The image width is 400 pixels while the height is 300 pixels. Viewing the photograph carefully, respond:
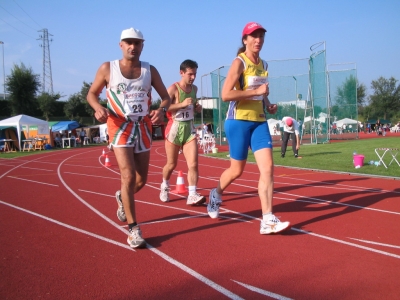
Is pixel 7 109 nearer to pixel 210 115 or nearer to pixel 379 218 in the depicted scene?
pixel 210 115

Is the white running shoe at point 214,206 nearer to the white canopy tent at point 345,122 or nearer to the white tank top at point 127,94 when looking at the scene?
the white tank top at point 127,94

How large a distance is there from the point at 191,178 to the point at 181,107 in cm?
116

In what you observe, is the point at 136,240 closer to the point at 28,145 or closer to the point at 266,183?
the point at 266,183

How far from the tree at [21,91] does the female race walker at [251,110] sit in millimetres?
49126

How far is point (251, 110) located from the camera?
455 centimetres

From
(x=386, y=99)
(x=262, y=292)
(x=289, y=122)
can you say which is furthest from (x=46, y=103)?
(x=386, y=99)

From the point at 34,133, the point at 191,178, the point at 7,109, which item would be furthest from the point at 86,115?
the point at 191,178

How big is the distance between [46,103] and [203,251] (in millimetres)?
51493

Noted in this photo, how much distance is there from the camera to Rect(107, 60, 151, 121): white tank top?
4.07m

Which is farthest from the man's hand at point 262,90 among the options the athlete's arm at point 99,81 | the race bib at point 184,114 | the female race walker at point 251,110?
the race bib at point 184,114

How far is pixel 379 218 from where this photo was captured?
16.4ft

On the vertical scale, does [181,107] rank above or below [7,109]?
below

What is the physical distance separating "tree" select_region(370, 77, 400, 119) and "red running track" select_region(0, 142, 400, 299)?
8470 centimetres

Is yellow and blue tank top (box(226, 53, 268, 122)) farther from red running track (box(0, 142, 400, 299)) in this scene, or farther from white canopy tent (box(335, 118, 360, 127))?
white canopy tent (box(335, 118, 360, 127))
